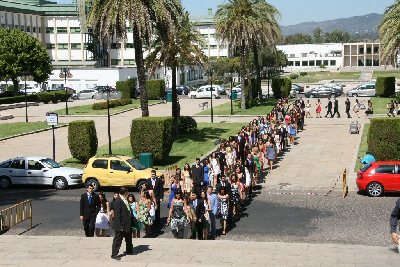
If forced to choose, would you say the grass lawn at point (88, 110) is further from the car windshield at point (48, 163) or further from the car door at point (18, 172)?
the car door at point (18, 172)

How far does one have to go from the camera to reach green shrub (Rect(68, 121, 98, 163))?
1264 inches

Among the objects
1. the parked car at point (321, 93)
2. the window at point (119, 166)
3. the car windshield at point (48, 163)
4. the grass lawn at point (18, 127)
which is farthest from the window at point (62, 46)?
the window at point (119, 166)

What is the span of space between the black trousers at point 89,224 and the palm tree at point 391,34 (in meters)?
37.0

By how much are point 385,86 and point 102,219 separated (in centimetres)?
5202

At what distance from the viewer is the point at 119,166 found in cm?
2664

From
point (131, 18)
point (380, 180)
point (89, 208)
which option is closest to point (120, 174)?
point (89, 208)

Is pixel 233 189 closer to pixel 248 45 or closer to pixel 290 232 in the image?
pixel 290 232

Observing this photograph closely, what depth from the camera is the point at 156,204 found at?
66.2ft

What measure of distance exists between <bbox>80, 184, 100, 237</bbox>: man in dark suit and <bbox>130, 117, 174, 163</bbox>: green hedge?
1267 centimetres

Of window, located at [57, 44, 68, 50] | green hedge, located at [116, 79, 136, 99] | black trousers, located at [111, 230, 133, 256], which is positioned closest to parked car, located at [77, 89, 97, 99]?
green hedge, located at [116, 79, 136, 99]

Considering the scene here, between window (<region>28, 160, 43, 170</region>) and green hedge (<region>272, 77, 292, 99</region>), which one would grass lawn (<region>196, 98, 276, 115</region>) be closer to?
green hedge (<region>272, 77, 292, 99</region>)

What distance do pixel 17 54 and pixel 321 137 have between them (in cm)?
4439

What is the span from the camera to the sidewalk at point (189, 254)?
1508 cm

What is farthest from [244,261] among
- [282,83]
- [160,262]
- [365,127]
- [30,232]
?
[282,83]
